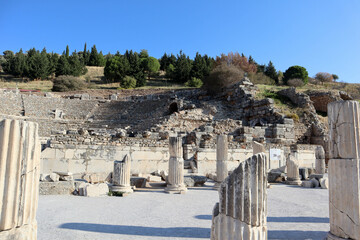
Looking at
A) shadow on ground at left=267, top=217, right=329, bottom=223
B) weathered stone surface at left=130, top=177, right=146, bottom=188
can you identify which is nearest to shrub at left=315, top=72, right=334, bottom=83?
weathered stone surface at left=130, top=177, right=146, bottom=188

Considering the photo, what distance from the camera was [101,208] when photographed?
7215mm

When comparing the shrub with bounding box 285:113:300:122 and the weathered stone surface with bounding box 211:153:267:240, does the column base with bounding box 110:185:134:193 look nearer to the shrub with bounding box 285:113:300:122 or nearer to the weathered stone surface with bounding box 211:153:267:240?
the weathered stone surface with bounding box 211:153:267:240

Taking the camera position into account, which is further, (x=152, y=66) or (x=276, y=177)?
(x=152, y=66)

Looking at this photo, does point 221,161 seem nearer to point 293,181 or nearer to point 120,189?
point 293,181

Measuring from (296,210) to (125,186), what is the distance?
568 cm

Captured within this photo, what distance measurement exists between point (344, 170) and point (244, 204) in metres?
2.44

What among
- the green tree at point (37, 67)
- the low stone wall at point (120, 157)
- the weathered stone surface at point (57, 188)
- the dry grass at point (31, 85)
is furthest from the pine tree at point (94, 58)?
the weathered stone surface at point (57, 188)

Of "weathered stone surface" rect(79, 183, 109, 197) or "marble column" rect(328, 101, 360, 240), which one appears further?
"weathered stone surface" rect(79, 183, 109, 197)

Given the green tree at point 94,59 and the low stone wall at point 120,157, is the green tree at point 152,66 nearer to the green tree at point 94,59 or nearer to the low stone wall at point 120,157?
the green tree at point 94,59

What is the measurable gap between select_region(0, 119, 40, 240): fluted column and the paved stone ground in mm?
2126

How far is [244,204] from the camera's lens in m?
3.14

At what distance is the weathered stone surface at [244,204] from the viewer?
3.12 m

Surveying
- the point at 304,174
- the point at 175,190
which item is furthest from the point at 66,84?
the point at 175,190

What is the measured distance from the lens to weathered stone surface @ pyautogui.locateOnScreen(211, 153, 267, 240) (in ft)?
10.2
